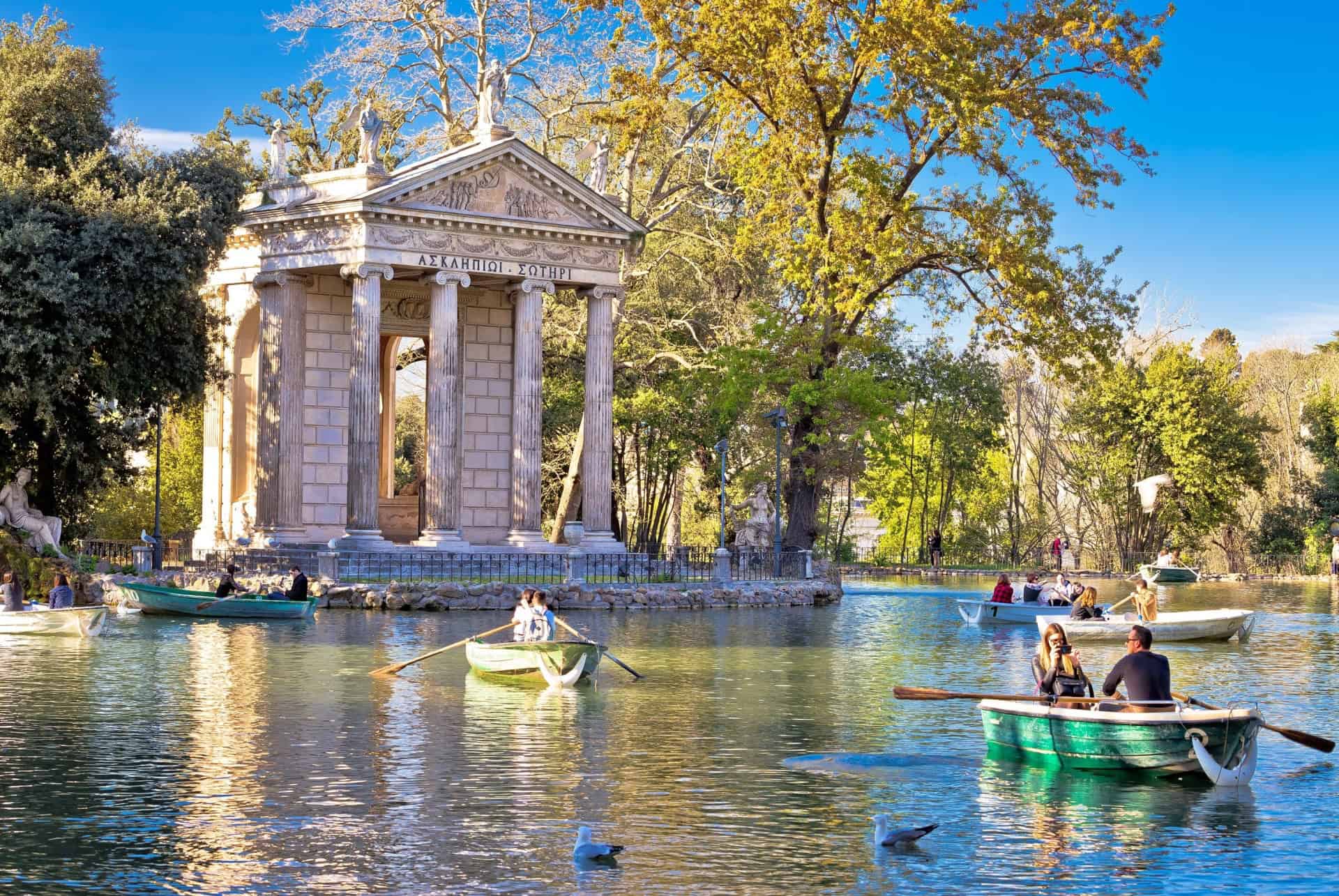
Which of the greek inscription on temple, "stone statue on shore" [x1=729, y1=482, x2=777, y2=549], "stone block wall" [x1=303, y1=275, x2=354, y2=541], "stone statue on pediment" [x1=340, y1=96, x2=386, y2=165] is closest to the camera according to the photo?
"stone statue on pediment" [x1=340, y1=96, x2=386, y2=165]

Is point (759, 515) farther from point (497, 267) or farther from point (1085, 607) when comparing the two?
point (1085, 607)

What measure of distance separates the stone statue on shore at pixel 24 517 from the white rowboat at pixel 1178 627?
88.8 feet

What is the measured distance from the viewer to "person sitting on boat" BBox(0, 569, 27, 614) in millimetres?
34750

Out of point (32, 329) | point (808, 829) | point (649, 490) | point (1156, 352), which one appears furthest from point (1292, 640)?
point (1156, 352)

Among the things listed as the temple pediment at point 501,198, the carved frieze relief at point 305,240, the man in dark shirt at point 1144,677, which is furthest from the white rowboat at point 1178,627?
the carved frieze relief at point 305,240

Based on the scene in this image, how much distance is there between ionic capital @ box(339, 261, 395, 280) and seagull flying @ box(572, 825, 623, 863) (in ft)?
119

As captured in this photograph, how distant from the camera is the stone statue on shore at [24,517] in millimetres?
45938

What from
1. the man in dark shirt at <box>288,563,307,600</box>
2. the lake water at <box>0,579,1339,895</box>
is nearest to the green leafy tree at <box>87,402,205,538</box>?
the man in dark shirt at <box>288,563,307,600</box>

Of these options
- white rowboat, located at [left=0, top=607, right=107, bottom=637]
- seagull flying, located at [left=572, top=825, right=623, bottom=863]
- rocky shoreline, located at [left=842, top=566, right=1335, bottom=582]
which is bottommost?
seagull flying, located at [left=572, top=825, right=623, bottom=863]

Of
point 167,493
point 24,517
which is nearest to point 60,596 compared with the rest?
point 24,517

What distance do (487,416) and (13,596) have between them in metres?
21.4

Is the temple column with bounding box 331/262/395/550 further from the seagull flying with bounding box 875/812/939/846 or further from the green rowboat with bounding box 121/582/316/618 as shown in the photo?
the seagull flying with bounding box 875/812/939/846

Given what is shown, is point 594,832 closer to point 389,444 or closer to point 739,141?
point 739,141

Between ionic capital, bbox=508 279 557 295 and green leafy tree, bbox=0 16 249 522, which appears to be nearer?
green leafy tree, bbox=0 16 249 522
